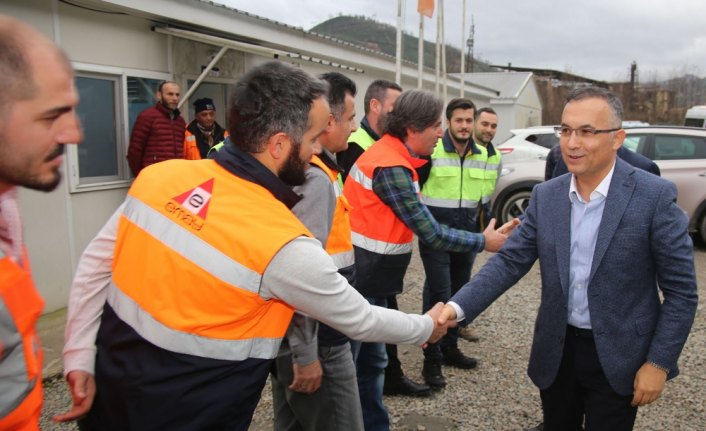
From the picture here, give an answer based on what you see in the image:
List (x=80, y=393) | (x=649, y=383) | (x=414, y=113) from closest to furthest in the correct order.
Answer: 1. (x=80, y=393)
2. (x=649, y=383)
3. (x=414, y=113)

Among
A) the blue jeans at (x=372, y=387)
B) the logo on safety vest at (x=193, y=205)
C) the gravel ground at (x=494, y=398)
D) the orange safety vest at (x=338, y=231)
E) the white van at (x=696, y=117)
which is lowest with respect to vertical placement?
the gravel ground at (x=494, y=398)

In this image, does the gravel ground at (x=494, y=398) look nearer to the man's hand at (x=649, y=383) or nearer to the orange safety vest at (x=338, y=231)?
the man's hand at (x=649, y=383)

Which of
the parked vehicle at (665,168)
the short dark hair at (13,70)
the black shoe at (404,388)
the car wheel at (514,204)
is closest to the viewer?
the short dark hair at (13,70)

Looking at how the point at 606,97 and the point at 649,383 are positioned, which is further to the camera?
the point at 606,97

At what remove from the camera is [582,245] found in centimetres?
235

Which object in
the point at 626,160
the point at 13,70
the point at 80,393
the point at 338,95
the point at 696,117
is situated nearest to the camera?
the point at 13,70

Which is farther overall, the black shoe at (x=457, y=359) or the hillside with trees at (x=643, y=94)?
the hillside with trees at (x=643, y=94)

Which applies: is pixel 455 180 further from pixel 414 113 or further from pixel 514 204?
pixel 514 204

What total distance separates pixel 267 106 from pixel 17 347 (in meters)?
0.91

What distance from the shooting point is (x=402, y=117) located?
11.1 ft

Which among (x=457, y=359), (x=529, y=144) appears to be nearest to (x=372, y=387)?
(x=457, y=359)

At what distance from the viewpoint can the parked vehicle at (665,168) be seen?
8578mm

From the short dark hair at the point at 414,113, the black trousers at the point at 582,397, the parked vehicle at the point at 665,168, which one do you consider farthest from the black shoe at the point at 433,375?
the parked vehicle at the point at 665,168

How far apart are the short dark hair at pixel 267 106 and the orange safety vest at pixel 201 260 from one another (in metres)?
0.14
